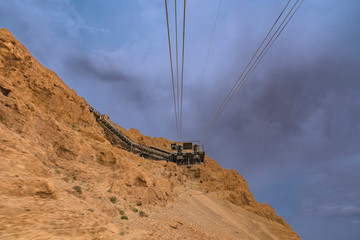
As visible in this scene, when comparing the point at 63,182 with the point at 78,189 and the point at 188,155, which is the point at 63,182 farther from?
the point at 188,155

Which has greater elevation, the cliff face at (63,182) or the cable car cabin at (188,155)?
the cable car cabin at (188,155)

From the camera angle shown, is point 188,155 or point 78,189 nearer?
point 78,189

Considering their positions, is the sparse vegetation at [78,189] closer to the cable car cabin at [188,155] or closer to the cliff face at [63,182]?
the cliff face at [63,182]

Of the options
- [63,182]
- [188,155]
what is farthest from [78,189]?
[188,155]

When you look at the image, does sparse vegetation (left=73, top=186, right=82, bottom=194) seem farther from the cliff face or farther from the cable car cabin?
the cable car cabin

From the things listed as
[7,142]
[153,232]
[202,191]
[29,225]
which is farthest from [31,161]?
[202,191]

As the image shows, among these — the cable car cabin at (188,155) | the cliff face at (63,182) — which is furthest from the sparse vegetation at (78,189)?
the cable car cabin at (188,155)

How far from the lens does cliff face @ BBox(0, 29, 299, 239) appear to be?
7.30m

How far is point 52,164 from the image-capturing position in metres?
13.6

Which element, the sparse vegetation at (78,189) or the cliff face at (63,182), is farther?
the sparse vegetation at (78,189)

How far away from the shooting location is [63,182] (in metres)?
12.1

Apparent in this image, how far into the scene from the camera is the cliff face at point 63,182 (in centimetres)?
730

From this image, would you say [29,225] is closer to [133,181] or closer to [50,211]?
[50,211]

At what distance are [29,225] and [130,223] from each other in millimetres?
6373
